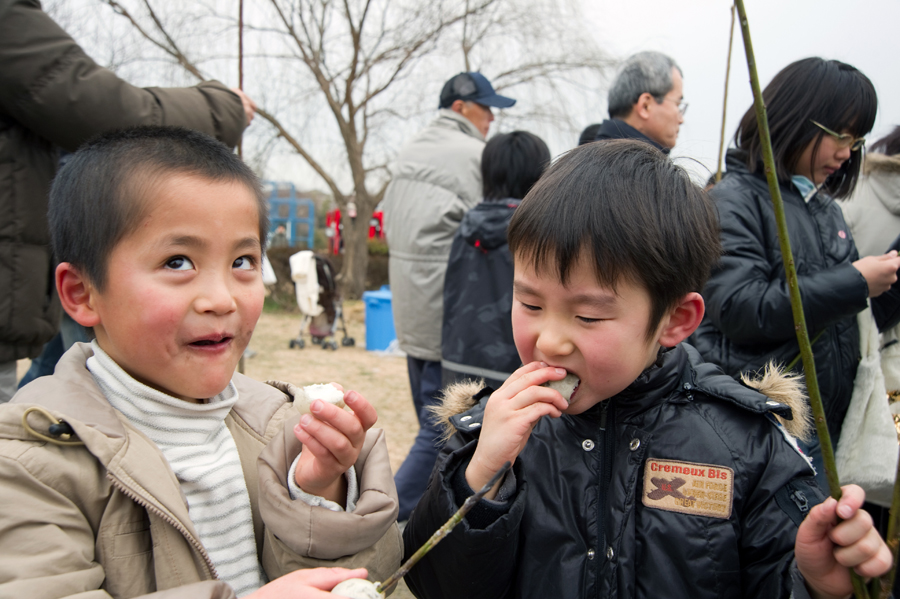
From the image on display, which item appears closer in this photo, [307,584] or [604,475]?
[307,584]

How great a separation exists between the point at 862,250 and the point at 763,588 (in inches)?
74.5

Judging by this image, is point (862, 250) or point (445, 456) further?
point (862, 250)

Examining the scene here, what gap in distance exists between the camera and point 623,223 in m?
1.23

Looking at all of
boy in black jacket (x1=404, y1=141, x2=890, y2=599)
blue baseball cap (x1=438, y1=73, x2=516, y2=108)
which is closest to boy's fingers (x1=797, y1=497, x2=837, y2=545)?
boy in black jacket (x1=404, y1=141, x2=890, y2=599)

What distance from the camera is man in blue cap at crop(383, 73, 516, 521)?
372 cm

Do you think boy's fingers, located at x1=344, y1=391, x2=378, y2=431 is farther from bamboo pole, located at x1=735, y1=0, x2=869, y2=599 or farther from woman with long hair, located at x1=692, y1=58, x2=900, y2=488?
woman with long hair, located at x1=692, y1=58, x2=900, y2=488

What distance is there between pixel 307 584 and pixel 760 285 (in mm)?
1704

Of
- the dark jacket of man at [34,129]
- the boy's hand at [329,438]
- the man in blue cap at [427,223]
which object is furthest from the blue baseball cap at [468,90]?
the boy's hand at [329,438]

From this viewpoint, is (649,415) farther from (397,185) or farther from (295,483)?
(397,185)

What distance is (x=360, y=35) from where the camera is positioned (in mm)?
14109

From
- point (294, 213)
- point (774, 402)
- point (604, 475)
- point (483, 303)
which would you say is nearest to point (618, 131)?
point (483, 303)

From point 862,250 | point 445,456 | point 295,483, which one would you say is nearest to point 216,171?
point 295,483

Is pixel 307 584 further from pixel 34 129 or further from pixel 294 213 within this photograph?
pixel 294 213

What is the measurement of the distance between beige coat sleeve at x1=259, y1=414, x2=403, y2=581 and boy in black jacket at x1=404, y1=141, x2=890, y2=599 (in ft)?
0.41
